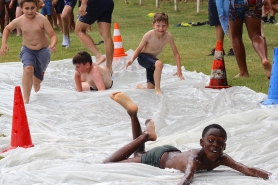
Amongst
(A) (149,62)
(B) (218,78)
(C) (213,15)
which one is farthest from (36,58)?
(C) (213,15)

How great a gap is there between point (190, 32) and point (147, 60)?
26.2 feet

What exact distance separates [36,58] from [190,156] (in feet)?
13.9

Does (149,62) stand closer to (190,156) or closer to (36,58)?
(36,58)

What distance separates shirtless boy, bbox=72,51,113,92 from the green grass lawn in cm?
176

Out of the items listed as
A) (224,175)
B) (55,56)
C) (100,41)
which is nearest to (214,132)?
(224,175)

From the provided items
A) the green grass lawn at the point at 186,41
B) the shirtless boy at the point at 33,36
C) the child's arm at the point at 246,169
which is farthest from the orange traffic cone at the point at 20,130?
the green grass lawn at the point at 186,41

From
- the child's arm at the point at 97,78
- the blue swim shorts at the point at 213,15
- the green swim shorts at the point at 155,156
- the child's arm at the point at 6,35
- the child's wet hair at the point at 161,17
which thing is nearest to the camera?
the green swim shorts at the point at 155,156

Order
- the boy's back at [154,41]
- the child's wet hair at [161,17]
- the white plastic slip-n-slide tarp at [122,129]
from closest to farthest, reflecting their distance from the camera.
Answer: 1. the white plastic slip-n-slide tarp at [122,129]
2. the child's wet hair at [161,17]
3. the boy's back at [154,41]

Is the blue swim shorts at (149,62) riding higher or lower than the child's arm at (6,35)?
lower

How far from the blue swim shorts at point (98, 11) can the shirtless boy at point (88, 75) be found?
4.49ft

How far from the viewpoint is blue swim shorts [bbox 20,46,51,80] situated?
8.47 meters

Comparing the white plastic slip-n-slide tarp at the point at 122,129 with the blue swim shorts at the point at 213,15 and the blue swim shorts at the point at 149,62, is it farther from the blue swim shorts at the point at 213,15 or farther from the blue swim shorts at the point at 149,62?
the blue swim shorts at the point at 213,15

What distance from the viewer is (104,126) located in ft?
22.8

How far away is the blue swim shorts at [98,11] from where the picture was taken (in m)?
10.2
